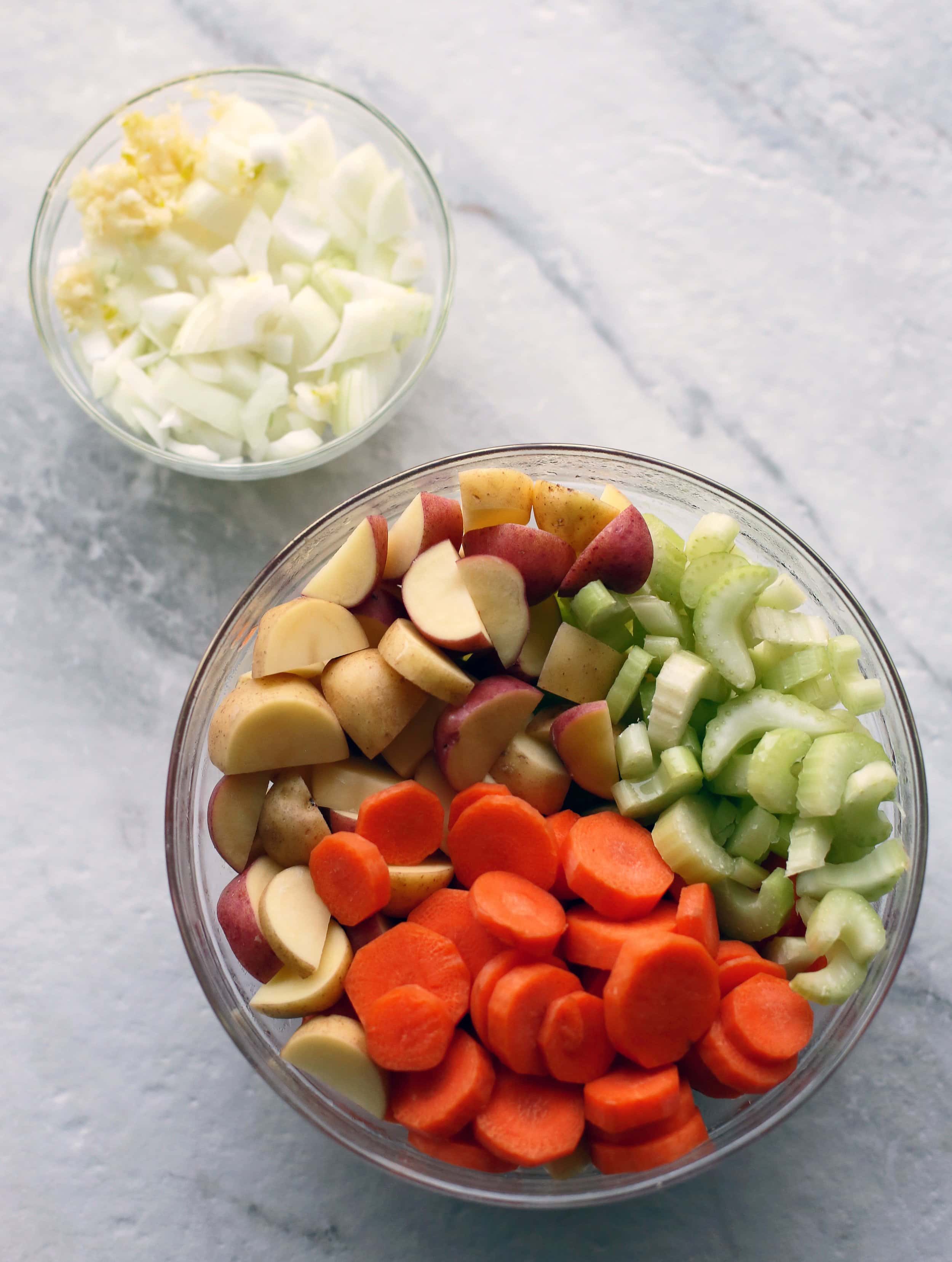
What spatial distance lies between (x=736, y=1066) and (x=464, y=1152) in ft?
1.23

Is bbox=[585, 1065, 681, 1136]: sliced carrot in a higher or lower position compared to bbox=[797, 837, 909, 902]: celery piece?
lower

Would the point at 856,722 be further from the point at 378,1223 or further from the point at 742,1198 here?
the point at 378,1223

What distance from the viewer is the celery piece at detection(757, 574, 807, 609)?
130 cm

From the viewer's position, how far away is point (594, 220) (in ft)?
5.84

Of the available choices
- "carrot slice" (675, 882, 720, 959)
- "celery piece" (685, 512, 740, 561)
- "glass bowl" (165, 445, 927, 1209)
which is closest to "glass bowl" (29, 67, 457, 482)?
"glass bowl" (165, 445, 927, 1209)

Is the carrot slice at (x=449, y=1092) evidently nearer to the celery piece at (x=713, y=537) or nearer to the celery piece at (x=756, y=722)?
the celery piece at (x=756, y=722)

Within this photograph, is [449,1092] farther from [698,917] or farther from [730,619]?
[730,619]

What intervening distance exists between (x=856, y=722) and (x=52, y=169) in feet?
5.57

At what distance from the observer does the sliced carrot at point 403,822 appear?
49.7 inches

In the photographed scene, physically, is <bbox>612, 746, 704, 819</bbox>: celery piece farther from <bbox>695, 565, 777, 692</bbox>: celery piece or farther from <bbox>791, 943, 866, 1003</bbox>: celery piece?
<bbox>791, 943, 866, 1003</bbox>: celery piece

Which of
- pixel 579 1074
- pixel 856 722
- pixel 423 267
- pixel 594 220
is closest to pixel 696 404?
pixel 594 220

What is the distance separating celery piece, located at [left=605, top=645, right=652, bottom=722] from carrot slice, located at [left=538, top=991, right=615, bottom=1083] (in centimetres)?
31

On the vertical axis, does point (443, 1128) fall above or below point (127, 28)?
below

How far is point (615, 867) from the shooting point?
125 cm
